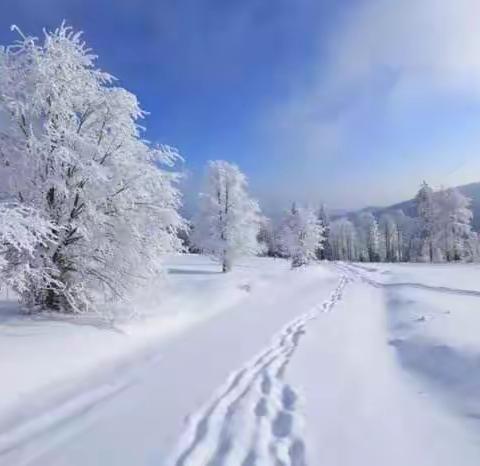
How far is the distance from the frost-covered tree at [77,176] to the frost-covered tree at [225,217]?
74.0 ft

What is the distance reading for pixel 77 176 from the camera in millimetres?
10938

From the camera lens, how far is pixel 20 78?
10734mm

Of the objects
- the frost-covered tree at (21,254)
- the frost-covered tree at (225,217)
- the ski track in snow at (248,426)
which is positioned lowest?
the ski track in snow at (248,426)

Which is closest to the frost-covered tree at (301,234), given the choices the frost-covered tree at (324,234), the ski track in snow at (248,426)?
the frost-covered tree at (324,234)

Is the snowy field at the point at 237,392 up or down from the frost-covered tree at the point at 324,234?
down

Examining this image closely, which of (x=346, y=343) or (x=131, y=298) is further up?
(x=131, y=298)

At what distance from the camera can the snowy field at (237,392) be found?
448cm

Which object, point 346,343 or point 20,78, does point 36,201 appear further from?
point 346,343

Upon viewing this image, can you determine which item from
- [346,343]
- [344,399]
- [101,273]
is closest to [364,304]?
[346,343]

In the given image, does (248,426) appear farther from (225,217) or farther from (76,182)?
(225,217)

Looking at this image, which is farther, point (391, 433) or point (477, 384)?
point (477, 384)

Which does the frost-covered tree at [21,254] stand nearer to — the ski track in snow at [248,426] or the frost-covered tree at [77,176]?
the frost-covered tree at [77,176]

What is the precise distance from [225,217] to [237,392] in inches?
1165

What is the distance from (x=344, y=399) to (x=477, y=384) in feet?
6.31
